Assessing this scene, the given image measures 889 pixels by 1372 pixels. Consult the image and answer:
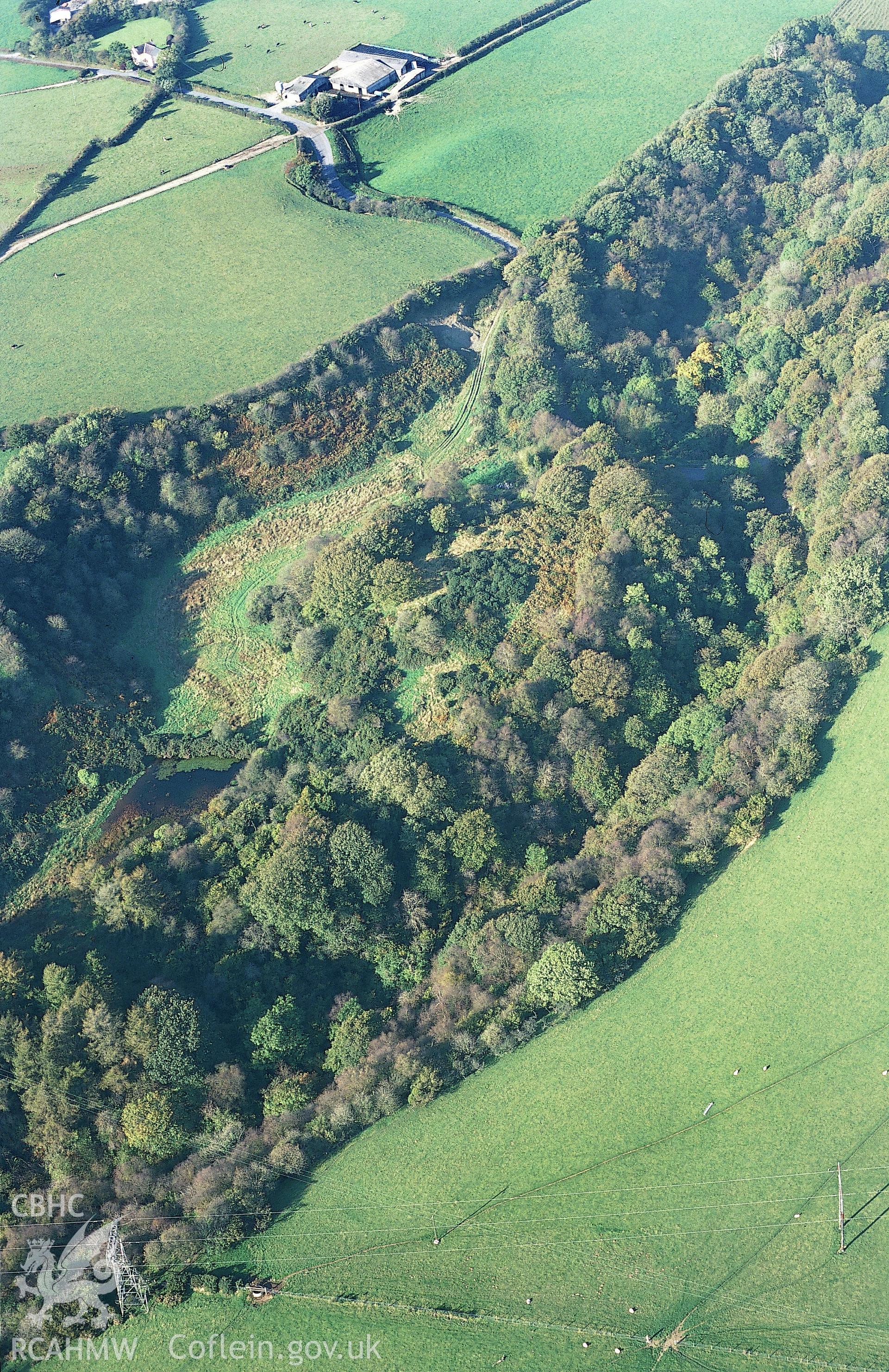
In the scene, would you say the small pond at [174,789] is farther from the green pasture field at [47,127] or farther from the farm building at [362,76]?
the farm building at [362,76]

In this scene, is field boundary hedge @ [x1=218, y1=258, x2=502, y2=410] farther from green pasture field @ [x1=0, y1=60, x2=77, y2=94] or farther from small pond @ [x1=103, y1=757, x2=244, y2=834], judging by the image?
green pasture field @ [x1=0, y1=60, x2=77, y2=94]

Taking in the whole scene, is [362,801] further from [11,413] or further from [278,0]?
[278,0]

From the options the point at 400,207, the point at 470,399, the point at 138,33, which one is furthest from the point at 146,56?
the point at 470,399

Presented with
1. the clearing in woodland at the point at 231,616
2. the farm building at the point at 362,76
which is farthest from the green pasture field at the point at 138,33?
the clearing in woodland at the point at 231,616

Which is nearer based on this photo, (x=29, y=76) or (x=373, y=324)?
(x=373, y=324)

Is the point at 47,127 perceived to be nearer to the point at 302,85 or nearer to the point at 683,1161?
the point at 302,85

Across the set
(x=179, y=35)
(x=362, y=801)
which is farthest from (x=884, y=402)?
(x=179, y=35)
